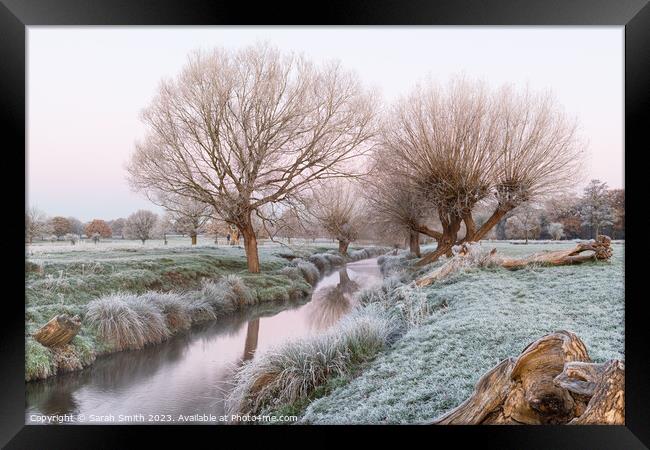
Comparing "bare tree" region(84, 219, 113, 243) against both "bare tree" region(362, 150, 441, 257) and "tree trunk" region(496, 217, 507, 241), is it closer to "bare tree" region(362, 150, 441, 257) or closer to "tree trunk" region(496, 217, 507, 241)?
"bare tree" region(362, 150, 441, 257)

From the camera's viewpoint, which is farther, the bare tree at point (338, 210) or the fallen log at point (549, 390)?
the bare tree at point (338, 210)

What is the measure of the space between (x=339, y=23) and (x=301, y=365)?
2.74m

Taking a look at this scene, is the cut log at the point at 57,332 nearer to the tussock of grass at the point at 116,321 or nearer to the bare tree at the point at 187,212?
the tussock of grass at the point at 116,321

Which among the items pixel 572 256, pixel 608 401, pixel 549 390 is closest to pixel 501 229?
pixel 572 256

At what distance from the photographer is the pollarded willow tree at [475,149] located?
2.71 metres

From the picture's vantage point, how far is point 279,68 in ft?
9.08

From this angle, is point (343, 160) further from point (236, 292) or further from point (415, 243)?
point (236, 292)

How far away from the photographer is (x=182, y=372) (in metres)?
2.68

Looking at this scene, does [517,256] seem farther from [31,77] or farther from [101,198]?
[31,77]

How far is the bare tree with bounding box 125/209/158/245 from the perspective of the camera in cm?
272

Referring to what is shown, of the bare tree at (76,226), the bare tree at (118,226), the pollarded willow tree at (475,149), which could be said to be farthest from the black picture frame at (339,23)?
the bare tree at (118,226)

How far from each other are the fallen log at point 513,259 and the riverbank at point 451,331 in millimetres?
51

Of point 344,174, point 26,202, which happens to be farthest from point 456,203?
point 26,202

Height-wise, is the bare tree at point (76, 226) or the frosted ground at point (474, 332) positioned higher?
the bare tree at point (76, 226)
